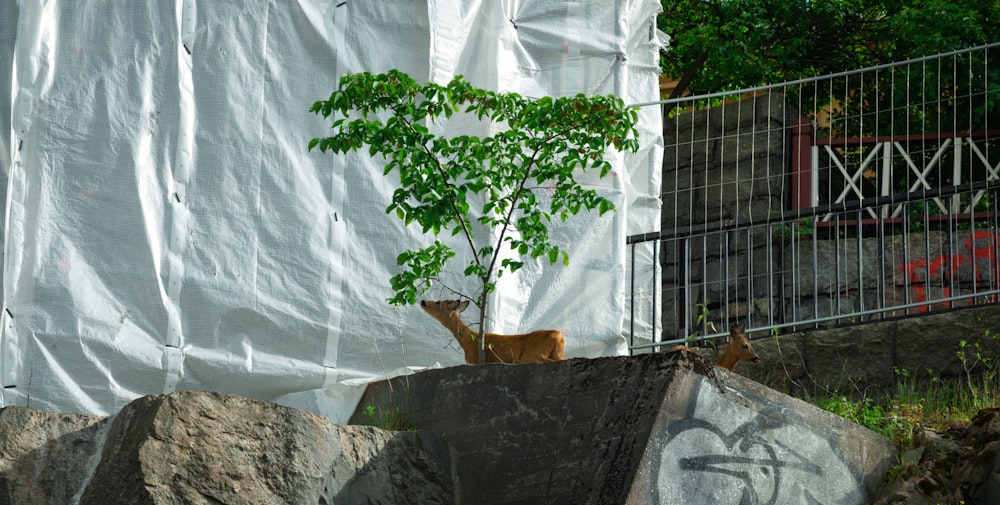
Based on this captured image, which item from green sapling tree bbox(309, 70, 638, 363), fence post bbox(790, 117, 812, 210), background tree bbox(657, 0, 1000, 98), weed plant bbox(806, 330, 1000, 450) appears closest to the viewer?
weed plant bbox(806, 330, 1000, 450)

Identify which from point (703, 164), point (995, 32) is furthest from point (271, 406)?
point (995, 32)

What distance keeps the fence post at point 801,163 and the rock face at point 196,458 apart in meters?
6.52

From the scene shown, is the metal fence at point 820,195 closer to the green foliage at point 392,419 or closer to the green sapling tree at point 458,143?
the green sapling tree at point 458,143

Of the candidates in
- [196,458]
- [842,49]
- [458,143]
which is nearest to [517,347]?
[458,143]

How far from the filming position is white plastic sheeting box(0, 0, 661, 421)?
8031mm

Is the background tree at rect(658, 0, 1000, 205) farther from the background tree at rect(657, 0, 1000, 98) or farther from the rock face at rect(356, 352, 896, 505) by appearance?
the rock face at rect(356, 352, 896, 505)

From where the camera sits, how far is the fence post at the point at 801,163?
11453mm

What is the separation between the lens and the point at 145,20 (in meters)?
8.51

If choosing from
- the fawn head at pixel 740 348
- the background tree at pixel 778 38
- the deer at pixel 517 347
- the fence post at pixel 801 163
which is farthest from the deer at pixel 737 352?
the background tree at pixel 778 38

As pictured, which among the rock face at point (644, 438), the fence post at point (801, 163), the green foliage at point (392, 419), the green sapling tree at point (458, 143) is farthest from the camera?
the fence post at point (801, 163)

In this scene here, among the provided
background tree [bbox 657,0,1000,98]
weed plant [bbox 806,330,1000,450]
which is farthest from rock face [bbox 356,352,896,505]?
background tree [bbox 657,0,1000,98]

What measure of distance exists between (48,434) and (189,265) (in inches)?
108

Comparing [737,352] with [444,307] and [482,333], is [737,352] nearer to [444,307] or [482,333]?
[482,333]

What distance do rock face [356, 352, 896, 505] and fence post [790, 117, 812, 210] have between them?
5.43 meters
